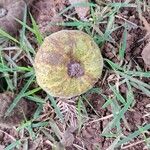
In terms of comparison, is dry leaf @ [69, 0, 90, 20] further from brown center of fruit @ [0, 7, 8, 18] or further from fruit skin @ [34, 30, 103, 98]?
brown center of fruit @ [0, 7, 8, 18]

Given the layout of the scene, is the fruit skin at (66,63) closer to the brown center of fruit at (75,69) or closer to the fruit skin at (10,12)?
the brown center of fruit at (75,69)

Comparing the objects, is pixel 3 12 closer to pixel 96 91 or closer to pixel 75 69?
pixel 75 69

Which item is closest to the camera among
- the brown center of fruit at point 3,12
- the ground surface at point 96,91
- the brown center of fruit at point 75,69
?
the brown center of fruit at point 75,69

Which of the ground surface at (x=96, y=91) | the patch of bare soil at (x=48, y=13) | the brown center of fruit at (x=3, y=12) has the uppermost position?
the brown center of fruit at (x=3, y=12)

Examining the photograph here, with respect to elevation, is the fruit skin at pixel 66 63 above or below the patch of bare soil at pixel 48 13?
below

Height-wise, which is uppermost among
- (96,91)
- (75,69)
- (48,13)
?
(48,13)

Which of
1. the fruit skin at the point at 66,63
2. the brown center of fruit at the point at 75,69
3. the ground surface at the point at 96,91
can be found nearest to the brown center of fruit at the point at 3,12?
the ground surface at the point at 96,91

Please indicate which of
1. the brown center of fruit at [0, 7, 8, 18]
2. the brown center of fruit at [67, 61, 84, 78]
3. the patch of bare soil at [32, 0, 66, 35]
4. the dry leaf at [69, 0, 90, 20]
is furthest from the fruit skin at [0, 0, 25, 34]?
the brown center of fruit at [67, 61, 84, 78]

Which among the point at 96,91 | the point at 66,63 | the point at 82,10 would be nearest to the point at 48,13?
the point at 82,10
